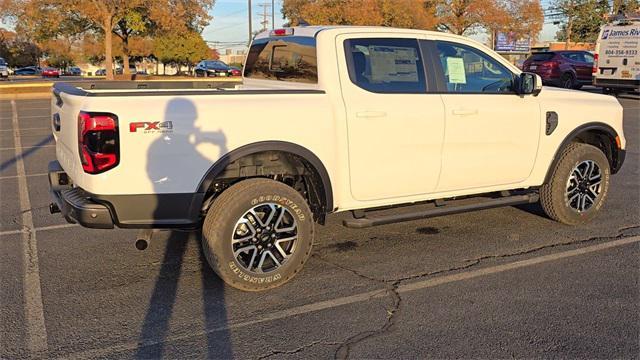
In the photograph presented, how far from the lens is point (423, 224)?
614 cm

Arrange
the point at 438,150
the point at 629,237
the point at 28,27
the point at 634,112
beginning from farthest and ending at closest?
Answer: the point at 28,27 < the point at 634,112 < the point at 629,237 < the point at 438,150

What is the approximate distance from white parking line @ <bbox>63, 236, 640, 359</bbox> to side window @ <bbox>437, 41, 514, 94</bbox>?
5.21ft

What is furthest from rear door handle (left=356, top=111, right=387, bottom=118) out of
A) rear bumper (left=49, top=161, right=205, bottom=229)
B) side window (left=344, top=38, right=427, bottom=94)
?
rear bumper (left=49, top=161, right=205, bottom=229)

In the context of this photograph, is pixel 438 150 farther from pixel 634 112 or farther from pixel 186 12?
pixel 186 12

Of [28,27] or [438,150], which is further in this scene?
[28,27]

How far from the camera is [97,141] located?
382cm

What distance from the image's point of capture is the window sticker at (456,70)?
17.1 feet

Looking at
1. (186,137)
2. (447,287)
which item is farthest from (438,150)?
(186,137)

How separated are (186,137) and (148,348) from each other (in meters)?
1.40

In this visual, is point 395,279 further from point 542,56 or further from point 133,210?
point 542,56

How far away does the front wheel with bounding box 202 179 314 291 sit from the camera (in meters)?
4.18

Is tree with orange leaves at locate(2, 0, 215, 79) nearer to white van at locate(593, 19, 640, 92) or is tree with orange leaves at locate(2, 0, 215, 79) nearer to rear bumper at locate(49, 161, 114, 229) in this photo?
white van at locate(593, 19, 640, 92)

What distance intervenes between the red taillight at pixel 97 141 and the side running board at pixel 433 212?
76.1 inches

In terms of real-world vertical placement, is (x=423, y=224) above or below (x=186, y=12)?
below
